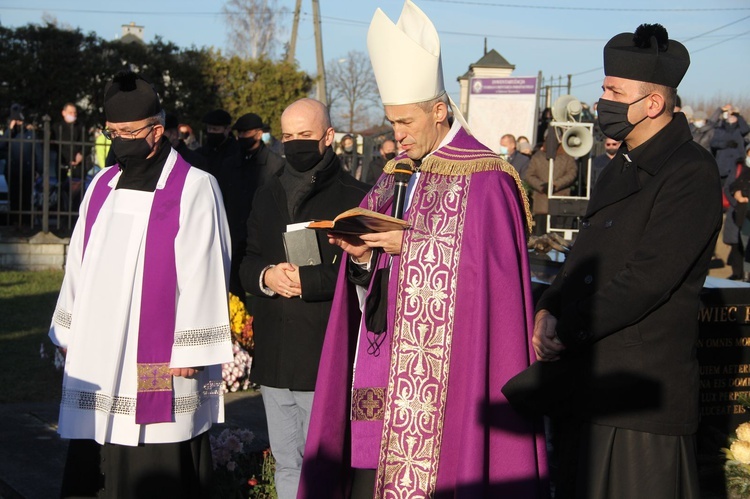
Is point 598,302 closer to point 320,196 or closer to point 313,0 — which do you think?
point 320,196

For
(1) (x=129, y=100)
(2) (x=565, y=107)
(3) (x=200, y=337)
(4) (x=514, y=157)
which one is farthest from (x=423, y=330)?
(4) (x=514, y=157)

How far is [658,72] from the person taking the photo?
3482mm

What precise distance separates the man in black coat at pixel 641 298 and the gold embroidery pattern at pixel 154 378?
5.85ft

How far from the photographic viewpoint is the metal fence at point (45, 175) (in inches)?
564

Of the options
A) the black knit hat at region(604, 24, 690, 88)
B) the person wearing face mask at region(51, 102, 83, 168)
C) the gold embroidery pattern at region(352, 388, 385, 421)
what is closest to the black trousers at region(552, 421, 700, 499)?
the gold embroidery pattern at region(352, 388, 385, 421)

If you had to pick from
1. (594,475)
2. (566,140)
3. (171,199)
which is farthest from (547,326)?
(566,140)

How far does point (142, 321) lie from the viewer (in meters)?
4.46

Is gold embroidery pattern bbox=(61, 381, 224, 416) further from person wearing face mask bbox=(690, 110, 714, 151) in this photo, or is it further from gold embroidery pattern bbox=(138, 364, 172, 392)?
person wearing face mask bbox=(690, 110, 714, 151)

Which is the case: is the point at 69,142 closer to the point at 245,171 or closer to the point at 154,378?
the point at 245,171

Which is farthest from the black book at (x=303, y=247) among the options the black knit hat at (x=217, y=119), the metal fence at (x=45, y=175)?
the metal fence at (x=45, y=175)

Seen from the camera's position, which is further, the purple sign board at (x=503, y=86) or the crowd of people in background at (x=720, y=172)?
the purple sign board at (x=503, y=86)

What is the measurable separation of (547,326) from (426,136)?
958 mm

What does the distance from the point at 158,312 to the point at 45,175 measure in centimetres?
1064

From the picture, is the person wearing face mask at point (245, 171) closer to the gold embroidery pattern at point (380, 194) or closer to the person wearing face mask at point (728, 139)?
the gold embroidery pattern at point (380, 194)
